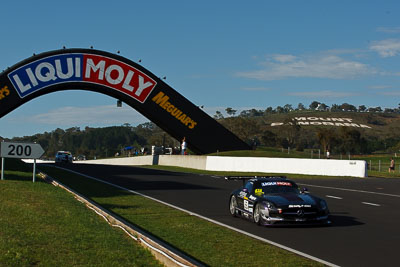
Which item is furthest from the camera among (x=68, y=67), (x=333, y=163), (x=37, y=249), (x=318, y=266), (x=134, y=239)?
(x=68, y=67)

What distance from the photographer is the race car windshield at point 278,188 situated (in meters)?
14.2

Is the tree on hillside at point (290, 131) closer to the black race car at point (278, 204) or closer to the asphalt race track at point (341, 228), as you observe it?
the asphalt race track at point (341, 228)

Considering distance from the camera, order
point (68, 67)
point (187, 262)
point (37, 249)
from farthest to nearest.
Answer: point (68, 67), point (37, 249), point (187, 262)

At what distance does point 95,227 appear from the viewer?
11.5 meters

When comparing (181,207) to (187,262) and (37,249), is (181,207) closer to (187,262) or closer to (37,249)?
(37,249)

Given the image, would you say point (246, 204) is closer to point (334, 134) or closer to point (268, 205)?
point (268, 205)

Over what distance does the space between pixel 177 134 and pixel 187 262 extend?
146 ft

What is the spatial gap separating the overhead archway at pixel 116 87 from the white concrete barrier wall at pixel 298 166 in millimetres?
9957

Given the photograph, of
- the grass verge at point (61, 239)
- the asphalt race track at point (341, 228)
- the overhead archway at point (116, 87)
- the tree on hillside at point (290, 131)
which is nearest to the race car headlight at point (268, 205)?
the asphalt race track at point (341, 228)

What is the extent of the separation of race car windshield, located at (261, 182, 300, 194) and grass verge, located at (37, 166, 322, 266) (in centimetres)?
181

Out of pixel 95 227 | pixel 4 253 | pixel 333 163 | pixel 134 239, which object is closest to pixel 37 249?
pixel 4 253

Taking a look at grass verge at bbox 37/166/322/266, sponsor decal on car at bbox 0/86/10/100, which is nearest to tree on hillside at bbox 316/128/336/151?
sponsor decal on car at bbox 0/86/10/100

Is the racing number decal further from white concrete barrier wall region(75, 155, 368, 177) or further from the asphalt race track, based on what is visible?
white concrete barrier wall region(75, 155, 368, 177)

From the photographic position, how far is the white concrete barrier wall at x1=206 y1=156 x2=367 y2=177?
36688mm
